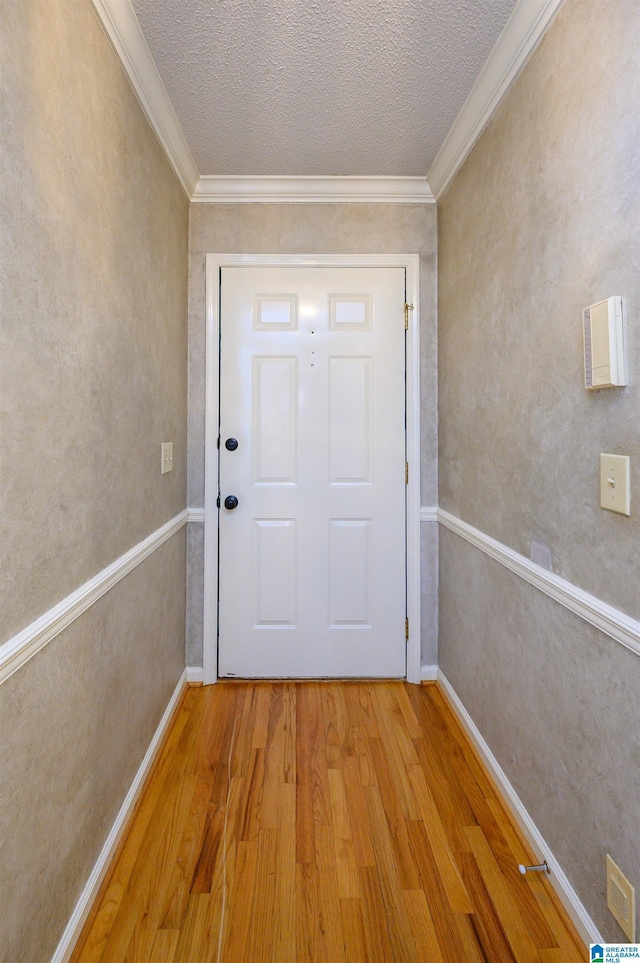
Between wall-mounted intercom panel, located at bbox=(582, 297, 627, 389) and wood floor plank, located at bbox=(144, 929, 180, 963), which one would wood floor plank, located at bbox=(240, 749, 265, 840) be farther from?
wall-mounted intercom panel, located at bbox=(582, 297, 627, 389)

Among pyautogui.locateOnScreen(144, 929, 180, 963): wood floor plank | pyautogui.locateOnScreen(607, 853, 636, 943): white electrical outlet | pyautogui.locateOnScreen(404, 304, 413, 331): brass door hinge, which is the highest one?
pyautogui.locateOnScreen(404, 304, 413, 331): brass door hinge

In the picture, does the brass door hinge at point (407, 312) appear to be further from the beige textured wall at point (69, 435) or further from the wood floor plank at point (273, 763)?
the wood floor plank at point (273, 763)

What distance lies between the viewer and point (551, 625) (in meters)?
1.26

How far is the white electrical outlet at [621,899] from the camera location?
0.94m

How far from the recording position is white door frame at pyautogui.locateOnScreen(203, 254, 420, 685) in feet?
7.16

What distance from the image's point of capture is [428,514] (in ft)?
7.38

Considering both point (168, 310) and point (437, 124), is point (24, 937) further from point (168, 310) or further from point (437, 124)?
point (437, 124)

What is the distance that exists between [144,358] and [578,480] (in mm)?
1424

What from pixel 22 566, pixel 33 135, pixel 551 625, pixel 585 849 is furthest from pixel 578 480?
pixel 33 135

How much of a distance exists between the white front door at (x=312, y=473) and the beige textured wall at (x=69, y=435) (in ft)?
1.90

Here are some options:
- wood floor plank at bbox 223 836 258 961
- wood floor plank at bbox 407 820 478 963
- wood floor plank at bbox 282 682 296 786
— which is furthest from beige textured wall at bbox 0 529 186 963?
wood floor plank at bbox 407 820 478 963

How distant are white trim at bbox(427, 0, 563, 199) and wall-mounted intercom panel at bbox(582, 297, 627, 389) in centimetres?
86

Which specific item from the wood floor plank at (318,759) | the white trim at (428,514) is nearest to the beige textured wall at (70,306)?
the wood floor plank at (318,759)

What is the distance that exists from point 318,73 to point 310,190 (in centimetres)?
63
